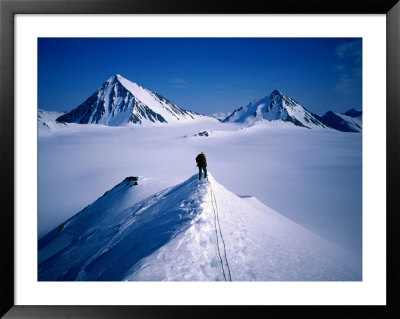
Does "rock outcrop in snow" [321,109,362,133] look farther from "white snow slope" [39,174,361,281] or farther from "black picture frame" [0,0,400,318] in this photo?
"white snow slope" [39,174,361,281]

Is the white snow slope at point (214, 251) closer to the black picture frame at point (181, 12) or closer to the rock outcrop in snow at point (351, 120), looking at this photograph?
the black picture frame at point (181, 12)

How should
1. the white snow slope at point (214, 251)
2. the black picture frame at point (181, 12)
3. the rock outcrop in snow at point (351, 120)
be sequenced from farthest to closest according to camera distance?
the rock outcrop in snow at point (351, 120) → the black picture frame at point (181, 12) → the white snow slope at point (214, 251)

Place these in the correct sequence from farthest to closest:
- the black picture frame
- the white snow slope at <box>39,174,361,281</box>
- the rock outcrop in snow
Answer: the rock outcrop in snow < the black picture frame < the white snow slope at <box>39,174,361,281</box>

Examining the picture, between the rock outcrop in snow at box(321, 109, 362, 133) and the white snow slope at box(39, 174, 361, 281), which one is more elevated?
the rock outcrop in snow at box(321, 109, 362, 133)

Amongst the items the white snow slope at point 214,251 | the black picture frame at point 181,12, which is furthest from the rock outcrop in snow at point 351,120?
the white snow slope at point 214,251

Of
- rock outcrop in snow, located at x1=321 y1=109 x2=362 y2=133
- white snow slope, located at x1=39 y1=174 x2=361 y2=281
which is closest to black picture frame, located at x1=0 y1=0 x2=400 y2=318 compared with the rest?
white snow slope, located at x1=39 y1=174 x2=361 y2=281

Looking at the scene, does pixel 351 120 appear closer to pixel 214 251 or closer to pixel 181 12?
pixel 181 12

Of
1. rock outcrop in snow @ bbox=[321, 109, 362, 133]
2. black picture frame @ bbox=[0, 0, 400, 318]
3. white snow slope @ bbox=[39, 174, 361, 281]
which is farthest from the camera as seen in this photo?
rock outcrop in snow @ bbox=[321, 109, 362, 133]

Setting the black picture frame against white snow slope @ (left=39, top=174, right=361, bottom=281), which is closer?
white snow slope @ (left=39, top=174, right=361, bottom=281)
